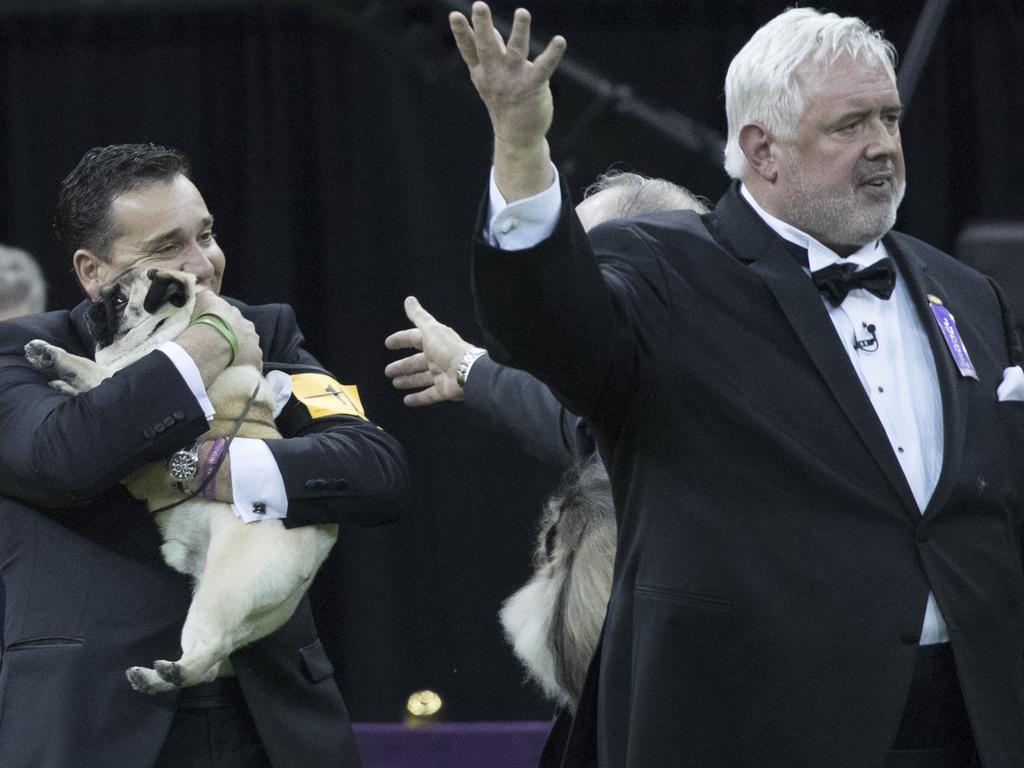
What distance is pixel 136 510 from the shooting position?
2.33 meters

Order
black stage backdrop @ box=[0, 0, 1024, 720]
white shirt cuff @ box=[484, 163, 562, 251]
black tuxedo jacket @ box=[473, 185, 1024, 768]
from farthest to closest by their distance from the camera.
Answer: black stage backdrop @ box=[0, 0, 1024, 720], black tuxedo jacket @ box=[473, 185, 1024, 768], white shirt cuff @ box=[484, 163, 562, 251]

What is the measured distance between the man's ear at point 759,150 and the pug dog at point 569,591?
0.55 metres

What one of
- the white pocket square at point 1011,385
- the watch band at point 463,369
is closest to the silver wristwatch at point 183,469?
the watch band at point 463,369

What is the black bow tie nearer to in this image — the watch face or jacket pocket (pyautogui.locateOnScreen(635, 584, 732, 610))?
jacket pocket (pyautogui.locateOnScreen(635, 584, 732, 610))

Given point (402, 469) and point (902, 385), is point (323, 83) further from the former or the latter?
point (902, 385)

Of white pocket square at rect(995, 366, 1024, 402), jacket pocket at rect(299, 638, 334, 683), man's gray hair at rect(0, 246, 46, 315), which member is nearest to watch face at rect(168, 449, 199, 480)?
jacket pocket at rect(299, 638, 334, 683)

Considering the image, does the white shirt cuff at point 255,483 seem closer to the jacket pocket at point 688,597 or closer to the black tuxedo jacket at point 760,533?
the black tuxedo jacket at point 760,533

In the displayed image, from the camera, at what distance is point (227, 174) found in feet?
16.8

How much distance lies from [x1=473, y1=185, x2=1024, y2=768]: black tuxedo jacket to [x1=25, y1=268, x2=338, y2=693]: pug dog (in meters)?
0.54

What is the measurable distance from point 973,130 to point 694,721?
3.51 m

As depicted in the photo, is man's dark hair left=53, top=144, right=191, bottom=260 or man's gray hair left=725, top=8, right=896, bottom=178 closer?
man's gray hair left=725, top=8, right=896, bottom=178

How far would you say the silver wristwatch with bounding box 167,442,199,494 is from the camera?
7.61 ft

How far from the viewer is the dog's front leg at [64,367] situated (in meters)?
2.37

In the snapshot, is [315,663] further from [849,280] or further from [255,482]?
[849,280]
